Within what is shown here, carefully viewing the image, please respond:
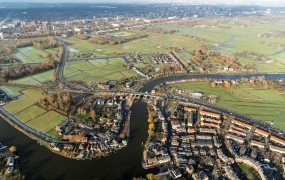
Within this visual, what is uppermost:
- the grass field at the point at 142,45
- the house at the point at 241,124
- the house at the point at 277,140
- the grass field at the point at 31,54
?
the grass field at the point at 142,45

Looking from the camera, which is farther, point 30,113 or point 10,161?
point 30,113

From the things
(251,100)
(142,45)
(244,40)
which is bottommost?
(251,100)

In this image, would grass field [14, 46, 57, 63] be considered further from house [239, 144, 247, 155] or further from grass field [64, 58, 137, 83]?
house [239, 144, 247, 155]

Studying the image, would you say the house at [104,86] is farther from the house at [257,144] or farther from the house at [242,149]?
the house at [257,144]

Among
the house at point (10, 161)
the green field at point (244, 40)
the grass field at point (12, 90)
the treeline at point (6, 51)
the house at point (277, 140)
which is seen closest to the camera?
the house at point (10, 161)

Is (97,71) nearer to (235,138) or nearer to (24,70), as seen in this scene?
(24,70)

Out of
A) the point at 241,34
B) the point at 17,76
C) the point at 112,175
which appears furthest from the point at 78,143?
the point at 241,34

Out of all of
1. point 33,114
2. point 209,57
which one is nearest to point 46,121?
point 33,114

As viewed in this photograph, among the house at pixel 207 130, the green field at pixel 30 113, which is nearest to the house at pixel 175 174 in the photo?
the house at pixel 207 130
